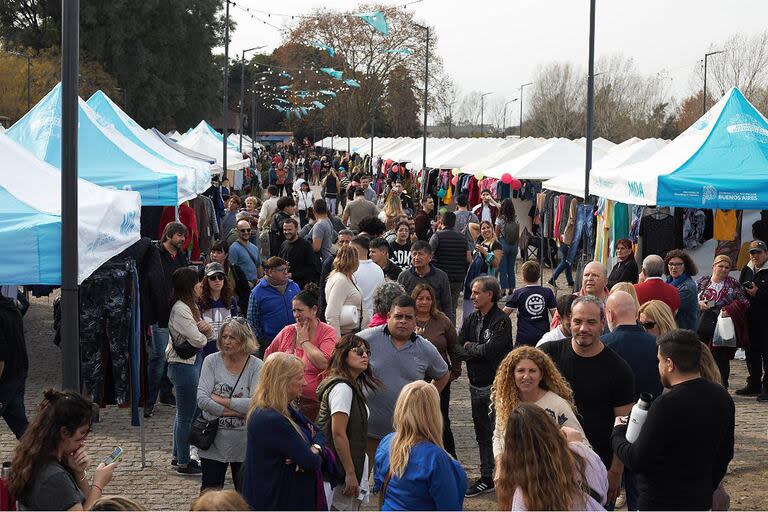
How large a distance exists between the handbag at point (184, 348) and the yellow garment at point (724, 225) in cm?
878

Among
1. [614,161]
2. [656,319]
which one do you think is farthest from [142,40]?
[656,319]

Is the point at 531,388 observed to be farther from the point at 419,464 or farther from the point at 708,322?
the point at 708,322

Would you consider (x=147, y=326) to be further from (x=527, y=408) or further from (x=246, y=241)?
(x=527, y=408)

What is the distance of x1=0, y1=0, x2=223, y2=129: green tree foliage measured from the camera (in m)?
57.5

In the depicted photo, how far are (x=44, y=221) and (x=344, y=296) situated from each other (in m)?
3.09

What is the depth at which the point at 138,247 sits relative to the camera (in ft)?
33.3

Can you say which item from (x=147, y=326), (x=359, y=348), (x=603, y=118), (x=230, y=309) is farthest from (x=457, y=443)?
(x=603, y=118)

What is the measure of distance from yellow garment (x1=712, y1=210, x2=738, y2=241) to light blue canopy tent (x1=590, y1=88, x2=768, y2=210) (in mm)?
1210

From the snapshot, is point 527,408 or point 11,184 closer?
point 527,408

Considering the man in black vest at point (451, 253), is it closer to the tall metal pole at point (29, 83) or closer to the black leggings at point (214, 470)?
the black leggings at point (214, 470)

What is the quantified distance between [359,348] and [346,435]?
0.54m

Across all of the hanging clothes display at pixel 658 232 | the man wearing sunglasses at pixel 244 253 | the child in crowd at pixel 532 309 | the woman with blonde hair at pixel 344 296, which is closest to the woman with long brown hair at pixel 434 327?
the child in crowd at pixel 532 309

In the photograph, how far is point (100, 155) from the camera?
1358 centimetres

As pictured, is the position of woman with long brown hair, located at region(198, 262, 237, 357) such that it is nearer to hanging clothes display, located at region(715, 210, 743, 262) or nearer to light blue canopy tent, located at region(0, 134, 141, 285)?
light blue canopy tent, located at region(0, 134, 141, 285)
